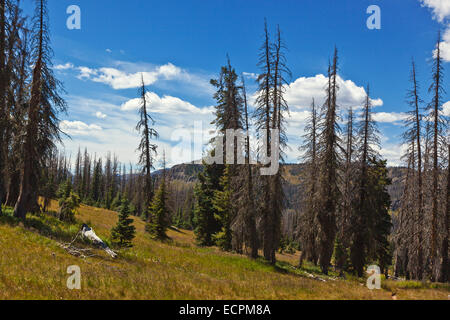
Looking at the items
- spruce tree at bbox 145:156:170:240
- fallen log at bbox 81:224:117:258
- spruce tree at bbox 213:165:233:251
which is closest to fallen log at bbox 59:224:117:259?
fallen log at bbox 81:224:117:258

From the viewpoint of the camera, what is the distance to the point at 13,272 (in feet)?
26.3

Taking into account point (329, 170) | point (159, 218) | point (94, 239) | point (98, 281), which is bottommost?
point (159, 218)

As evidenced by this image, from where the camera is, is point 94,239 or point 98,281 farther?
point 94,239

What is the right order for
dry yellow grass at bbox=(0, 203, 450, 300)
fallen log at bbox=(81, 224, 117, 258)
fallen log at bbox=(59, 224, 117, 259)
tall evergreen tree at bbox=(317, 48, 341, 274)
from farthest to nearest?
tall evergreen tree at bbox=(317, 48, 341, 274) < fallen log at bbox=(81, 224, 117, 258) < fallen log at bbox=(59, 224, 117, 259) < dry yellow grass at bbox=(0, 203, 450, 300)

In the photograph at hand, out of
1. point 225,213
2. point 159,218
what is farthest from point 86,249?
point 159,218

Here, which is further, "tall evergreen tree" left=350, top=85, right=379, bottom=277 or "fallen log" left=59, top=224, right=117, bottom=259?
"tall evergreen tree" left=350, top=85, right=379, bottom=277

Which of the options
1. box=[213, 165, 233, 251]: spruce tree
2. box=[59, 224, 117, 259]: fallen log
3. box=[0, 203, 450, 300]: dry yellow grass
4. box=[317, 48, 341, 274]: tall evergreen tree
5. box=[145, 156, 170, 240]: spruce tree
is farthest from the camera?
box=[145, 156, 170, 240]: spruce tree

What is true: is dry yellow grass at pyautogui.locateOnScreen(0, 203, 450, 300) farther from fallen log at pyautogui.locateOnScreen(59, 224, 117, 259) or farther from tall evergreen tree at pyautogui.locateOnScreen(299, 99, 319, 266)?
tall evergreen tree at pyautogui.locateOnScreen(299, 99, 319, 266)

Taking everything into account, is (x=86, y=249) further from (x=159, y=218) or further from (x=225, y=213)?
(x=159, y=218)

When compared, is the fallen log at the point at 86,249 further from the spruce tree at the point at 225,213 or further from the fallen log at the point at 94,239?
the spruce tree at the point at 225,213

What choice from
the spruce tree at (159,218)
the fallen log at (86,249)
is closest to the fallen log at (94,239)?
the fallen log at (86,249)
